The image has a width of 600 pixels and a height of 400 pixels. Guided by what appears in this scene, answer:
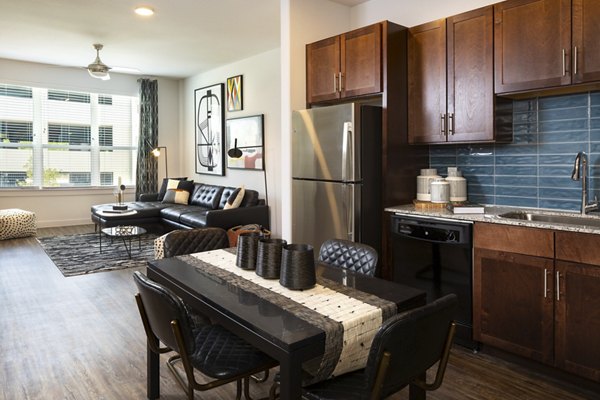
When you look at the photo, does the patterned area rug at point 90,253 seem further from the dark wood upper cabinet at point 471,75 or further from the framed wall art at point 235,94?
the dark wood upper cabinet at point 471,75

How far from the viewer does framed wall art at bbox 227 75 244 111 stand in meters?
6.96

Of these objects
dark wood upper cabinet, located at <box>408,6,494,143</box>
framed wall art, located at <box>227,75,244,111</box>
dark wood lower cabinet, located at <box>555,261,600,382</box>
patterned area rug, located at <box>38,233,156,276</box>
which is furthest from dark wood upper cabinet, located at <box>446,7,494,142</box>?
framed wall art, located at <box>227,75,244,111</box>

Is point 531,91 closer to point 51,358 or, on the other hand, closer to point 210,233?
point 210,233

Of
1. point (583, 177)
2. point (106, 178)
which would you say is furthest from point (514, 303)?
point (106, 178)

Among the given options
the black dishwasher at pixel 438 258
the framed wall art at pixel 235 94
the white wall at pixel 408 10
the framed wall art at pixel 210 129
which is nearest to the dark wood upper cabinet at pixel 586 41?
the white wall at pixel 408 10

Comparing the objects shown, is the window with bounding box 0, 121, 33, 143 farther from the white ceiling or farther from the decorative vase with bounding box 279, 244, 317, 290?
the decorative vase with bounding box 279, 244, 317, 290

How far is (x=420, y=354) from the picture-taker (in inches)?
57.6

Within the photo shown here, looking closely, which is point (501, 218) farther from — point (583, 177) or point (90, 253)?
point (90, 253)

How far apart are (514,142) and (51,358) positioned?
11.3ft

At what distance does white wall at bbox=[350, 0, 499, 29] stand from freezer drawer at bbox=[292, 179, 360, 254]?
156cm

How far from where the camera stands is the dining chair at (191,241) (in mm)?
2635

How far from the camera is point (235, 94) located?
708cm

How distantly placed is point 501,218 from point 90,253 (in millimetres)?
5048

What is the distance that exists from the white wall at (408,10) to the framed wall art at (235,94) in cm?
309
